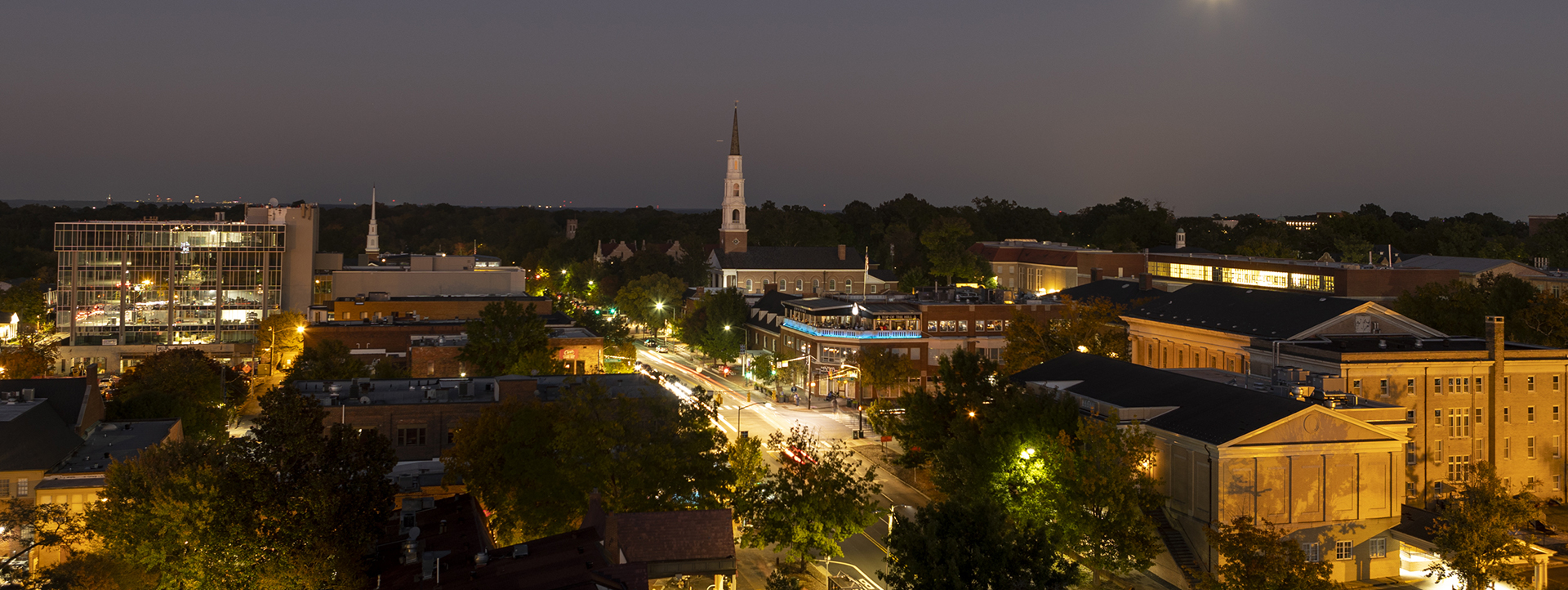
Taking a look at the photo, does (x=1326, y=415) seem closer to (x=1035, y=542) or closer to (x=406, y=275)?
(x=1035, y=542)

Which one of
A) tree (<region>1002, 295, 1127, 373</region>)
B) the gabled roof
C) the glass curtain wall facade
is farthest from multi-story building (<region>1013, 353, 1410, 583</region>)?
the glass curtain wall facade

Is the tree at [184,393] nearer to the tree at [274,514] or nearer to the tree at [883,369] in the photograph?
the tree at [274,514]

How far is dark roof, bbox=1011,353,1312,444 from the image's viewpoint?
160 feet

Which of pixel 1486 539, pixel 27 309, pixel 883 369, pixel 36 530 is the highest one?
pixel 27 309

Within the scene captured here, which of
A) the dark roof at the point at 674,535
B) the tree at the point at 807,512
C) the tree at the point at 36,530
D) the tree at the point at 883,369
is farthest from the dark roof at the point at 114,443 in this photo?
the tree at the point at 883,369

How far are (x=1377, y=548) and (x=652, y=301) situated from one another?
337 feet

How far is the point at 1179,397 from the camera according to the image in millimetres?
54406

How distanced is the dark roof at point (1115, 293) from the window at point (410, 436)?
59.4 metres

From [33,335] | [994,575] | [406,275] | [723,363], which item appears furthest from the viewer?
[406,275]

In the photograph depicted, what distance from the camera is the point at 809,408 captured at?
88.7m

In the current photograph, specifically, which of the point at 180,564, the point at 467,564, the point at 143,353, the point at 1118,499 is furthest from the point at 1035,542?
the point at 143,353

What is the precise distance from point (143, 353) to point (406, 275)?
25.5 metres

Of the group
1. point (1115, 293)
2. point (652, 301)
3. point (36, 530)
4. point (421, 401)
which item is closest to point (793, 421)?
point (421, 401)

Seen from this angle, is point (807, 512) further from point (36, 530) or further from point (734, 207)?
point (734, 207)
